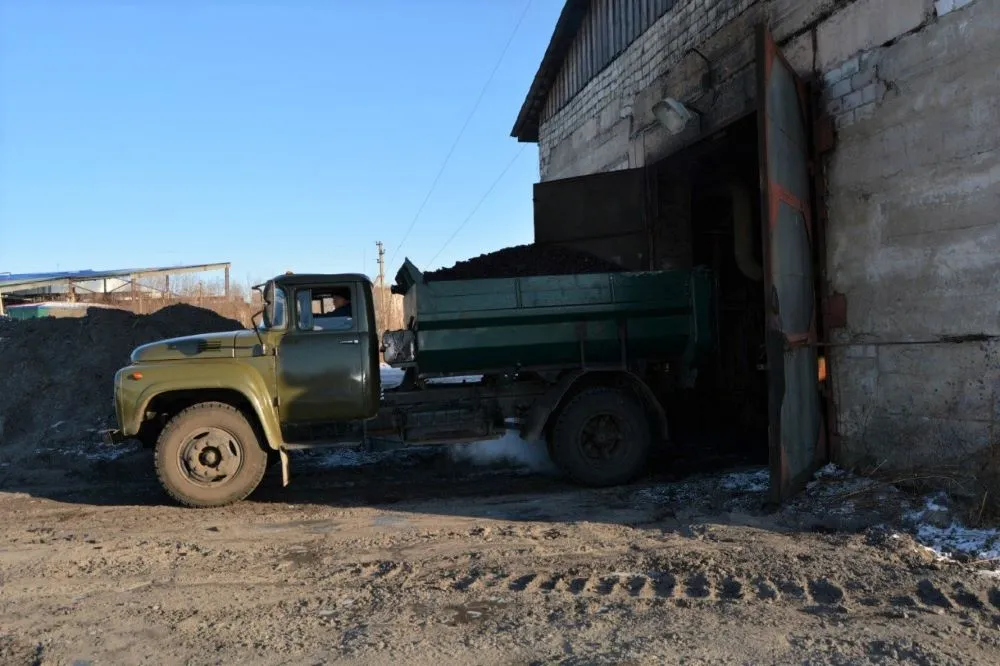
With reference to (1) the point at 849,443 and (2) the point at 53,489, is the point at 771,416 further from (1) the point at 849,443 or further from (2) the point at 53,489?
(2) the point at 53,489

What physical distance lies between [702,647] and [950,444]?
3640 millimetres

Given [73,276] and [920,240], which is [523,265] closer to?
[920,240]

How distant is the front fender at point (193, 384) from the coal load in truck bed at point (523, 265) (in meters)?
2.24

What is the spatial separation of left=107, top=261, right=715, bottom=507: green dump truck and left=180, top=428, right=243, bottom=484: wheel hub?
0.04 ft


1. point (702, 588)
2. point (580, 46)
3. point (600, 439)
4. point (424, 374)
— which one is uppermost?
point (580, 46)

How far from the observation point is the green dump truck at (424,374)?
6551mm

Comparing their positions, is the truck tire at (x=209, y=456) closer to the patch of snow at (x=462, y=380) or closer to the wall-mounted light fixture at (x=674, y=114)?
the patch of snow at (x=462, y=380)

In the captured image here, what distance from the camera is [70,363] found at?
11.6 metres

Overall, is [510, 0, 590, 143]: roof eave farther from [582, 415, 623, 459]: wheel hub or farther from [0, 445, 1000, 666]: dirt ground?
[0, 445, 1000, 666]: dirt ground

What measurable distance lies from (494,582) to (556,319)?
3.34 metres

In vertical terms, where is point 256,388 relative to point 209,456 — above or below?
above

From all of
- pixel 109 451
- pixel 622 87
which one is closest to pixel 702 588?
pixel 109 451

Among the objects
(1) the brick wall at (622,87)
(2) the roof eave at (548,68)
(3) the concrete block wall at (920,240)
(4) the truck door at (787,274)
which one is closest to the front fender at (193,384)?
(4) the truck door at (787,274)


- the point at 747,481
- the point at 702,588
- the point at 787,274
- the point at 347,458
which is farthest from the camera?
the point at 347,458
